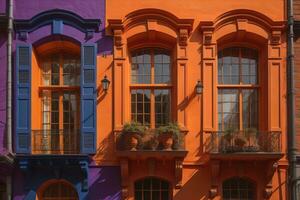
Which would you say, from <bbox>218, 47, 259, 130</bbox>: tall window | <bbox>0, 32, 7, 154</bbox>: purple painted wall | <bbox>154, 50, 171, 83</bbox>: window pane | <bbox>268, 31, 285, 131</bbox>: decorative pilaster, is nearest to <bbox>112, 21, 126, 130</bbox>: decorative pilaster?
<bbox>154, 50, 171, 83</bbox>: window pane

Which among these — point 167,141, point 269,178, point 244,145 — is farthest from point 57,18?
point 269,178

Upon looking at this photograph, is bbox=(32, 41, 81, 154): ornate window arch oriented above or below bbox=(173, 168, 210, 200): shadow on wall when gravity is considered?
above

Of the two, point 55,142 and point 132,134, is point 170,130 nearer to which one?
point 132,134

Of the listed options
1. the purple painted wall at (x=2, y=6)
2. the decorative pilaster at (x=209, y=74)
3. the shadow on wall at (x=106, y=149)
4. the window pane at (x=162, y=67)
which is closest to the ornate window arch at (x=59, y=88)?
the shadow on wall at (x=106, y=149)

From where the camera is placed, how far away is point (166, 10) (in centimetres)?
1938

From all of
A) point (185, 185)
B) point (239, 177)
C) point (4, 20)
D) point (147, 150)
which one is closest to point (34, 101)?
point (4, 20)

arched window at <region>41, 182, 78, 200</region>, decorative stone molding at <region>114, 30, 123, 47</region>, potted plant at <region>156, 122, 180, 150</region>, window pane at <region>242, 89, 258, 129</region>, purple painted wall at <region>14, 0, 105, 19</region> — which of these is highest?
purple painted wall at <region>14, 0, 105, 19</region>

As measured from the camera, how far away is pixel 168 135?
723 inches

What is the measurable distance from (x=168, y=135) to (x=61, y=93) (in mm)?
3613

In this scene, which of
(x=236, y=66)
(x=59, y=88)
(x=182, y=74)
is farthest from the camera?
(x=236, y=66)

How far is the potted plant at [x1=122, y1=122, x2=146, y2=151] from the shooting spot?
18344mm

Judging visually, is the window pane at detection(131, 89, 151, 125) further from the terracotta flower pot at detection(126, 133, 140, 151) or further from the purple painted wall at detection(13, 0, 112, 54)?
the purple painted wall at detection(13, 0, 112, 54)

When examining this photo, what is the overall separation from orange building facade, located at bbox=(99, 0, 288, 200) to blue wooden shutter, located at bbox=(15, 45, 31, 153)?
2.03 meters

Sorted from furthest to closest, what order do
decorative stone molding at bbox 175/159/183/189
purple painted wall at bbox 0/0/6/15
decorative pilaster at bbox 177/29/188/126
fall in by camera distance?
1. purple painted wall at bbox 0/0/6/15
2. decorative pilaster at bbox 177/29/188/126
3. decorative stone molding at bbox 175/159/183/189
